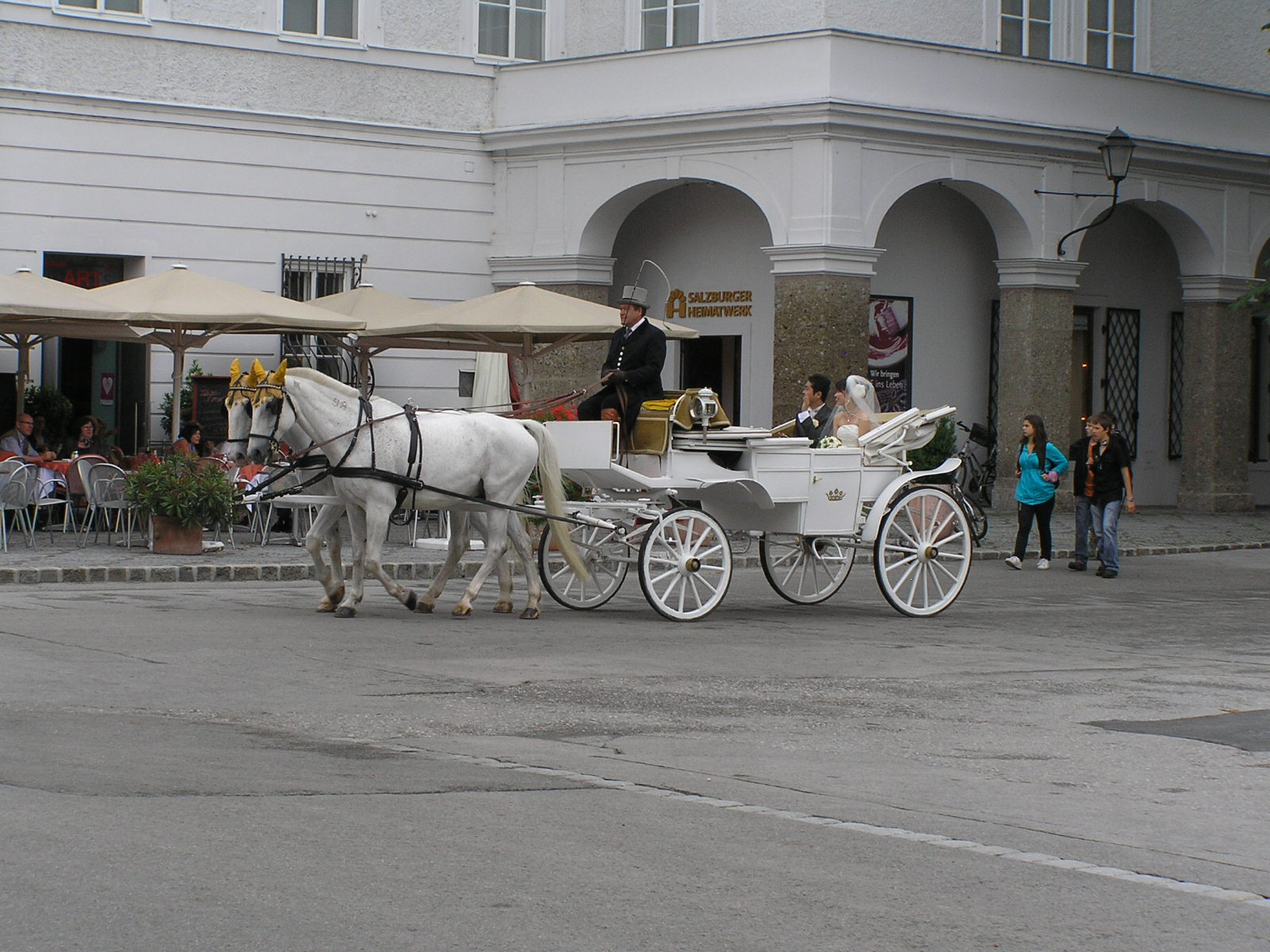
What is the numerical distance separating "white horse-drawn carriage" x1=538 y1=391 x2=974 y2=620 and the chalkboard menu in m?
10.2

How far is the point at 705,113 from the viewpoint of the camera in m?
24.5

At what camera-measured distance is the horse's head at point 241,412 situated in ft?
42.4

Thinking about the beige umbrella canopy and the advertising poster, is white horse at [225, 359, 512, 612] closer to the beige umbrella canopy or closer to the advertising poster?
the beige umbrella canopy

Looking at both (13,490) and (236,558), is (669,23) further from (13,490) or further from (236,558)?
(13,490)

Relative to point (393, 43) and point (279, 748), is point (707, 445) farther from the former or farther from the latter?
point (393, 43)

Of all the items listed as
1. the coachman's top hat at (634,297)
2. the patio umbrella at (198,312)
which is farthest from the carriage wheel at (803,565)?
the patio umbrella at (198,312)

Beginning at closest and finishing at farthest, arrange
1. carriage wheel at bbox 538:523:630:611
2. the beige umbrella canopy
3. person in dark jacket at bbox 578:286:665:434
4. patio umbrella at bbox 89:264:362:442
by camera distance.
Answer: person in dark jacket at bbox 578:286:665:434 → carriage wheel at bbox 538:523:630:611 → patio umbrella at bbox 89:264:362:442 → the beige umbrella canopy

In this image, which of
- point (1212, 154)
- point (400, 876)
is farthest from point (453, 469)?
point (1212, 154)

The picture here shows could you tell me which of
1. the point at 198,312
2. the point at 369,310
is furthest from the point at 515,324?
the point at 198,312

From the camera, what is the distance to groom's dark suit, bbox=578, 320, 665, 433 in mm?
13320

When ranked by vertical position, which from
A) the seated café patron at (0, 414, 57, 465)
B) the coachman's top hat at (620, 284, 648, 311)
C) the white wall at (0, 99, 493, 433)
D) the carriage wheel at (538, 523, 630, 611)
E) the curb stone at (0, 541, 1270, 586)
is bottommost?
the curb stone at (0, 541, 1270, 586)

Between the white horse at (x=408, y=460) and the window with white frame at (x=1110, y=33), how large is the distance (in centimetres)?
1722

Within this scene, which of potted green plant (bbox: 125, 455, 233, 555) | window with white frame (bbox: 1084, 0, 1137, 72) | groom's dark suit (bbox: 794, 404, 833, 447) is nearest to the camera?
groom's dark suit (bbox: 794, 404, 833, 447)

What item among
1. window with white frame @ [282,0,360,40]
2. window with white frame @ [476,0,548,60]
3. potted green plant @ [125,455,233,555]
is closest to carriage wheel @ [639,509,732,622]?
potted green plant @ [125,455,233,555]
